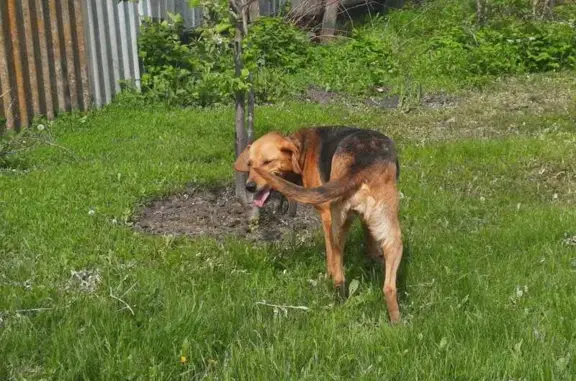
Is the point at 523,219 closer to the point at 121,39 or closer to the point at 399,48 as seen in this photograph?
the point at 121,39

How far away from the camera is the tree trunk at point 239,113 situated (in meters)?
5.57

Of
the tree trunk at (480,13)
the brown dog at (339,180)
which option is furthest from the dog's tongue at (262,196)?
the tree trunk at (480,13)

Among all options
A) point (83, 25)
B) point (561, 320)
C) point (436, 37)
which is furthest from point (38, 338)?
point (436, 37)

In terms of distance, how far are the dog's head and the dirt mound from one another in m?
0.82

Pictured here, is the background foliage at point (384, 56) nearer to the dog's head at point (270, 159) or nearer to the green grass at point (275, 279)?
the green grass at point (275, 279)

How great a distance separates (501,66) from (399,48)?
1907 mm

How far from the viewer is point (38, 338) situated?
3.59 metres

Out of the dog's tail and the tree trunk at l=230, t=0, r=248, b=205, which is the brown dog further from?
the tree trunk at l=230, t=0, r=248, b=205

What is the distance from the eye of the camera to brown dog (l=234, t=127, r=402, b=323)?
4.01 m

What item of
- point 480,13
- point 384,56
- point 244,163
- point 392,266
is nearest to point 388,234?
point 392,266

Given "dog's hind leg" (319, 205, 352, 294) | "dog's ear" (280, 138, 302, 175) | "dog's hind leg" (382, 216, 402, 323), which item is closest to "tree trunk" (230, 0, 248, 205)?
"dog's ear" (280, 138, 302, 175)

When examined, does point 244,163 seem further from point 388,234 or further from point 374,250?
point 388,234

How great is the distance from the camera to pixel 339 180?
4.04 meters

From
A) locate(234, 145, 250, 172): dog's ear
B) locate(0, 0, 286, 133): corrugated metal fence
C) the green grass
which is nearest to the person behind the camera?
the green grass
